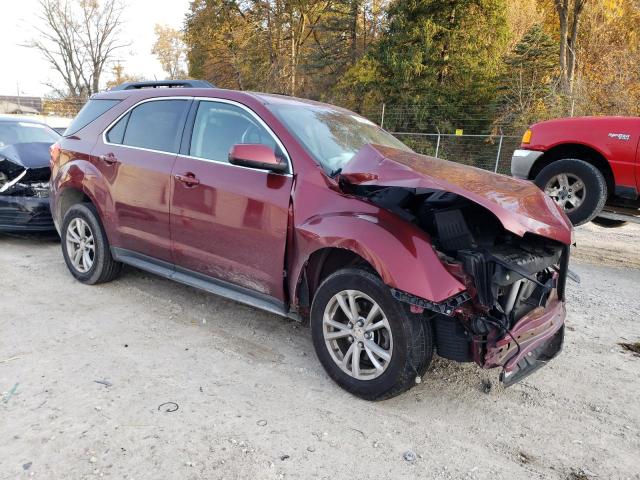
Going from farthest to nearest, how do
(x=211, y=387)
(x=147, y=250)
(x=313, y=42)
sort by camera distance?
(x=313, y=42) < (x=147, y=250) < (x=211, y=387)

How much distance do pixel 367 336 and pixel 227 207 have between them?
1413 millimetres

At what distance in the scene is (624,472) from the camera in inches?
95.9

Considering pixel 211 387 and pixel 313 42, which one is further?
pixel 313 42

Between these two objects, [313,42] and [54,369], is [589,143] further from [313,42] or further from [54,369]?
[313,42]

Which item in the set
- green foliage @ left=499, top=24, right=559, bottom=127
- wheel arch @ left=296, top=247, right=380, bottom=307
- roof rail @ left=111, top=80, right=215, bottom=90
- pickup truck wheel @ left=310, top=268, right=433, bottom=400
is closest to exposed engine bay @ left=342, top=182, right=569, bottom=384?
pickup truck wheel @ left=310, top=268, right=433, bottom=400

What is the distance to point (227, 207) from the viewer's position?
3.56 m

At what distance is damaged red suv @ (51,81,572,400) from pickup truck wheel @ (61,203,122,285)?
271mm

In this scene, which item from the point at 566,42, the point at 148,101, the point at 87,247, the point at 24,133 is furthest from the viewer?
the point at 566,42

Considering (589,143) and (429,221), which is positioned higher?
(589,143)

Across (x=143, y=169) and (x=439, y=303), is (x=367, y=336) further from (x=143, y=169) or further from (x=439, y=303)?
(x=143, y=169)

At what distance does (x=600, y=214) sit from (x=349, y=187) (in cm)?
454

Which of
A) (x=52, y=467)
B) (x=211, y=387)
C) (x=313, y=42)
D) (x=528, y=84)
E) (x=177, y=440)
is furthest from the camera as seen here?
(x=313, y=42)

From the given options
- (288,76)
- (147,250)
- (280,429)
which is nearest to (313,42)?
(288,76)

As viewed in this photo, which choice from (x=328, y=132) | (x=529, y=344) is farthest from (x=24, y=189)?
(x=529, y=344)
